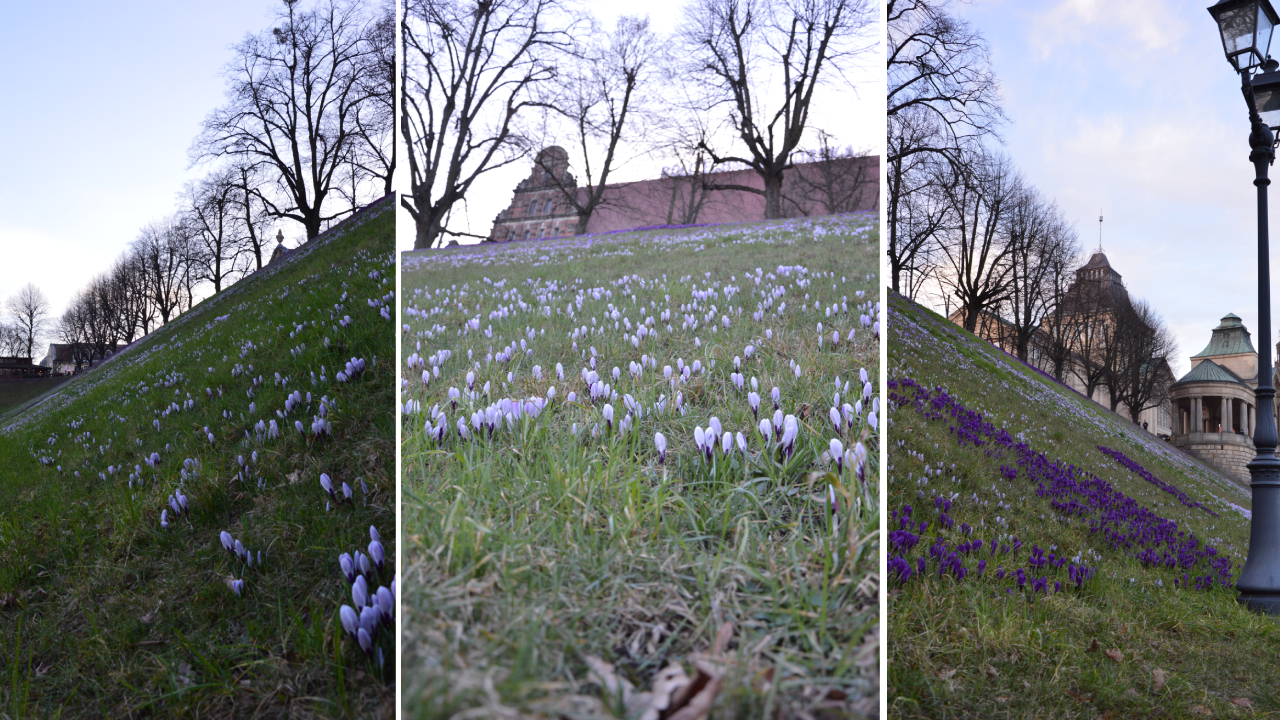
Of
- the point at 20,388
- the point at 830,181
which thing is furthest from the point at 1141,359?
the point at 20,388

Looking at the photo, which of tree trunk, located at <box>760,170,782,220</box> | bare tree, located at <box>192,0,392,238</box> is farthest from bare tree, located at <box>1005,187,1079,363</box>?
tree trunk, located at <box>760,170,782,220</box>

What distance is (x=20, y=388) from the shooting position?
1947cm

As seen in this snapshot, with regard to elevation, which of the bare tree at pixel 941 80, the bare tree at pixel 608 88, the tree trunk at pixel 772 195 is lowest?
the tree trunk at pixel 772 195

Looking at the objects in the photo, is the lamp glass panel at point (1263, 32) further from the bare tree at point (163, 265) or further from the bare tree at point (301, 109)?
the bare tree at point (163, 265)

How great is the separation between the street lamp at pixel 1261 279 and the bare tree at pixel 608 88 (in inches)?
339

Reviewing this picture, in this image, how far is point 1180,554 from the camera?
8.38 m

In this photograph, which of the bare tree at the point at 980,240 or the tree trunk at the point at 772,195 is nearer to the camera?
the tree trunk at the point at 772,195

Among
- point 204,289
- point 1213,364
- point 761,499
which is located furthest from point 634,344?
point 1213,364

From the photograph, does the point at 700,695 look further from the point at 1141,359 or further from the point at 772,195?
the point at 1141,359

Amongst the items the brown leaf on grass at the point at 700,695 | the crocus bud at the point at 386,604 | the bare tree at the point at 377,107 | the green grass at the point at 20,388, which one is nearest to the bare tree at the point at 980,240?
the bare tree at the point at 377,107

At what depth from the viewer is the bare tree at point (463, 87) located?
2664mm

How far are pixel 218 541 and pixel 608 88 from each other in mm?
3514

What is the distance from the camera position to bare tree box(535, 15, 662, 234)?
2.57 m

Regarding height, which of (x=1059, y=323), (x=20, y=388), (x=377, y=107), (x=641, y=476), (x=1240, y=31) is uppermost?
(x=1240, y=31)
